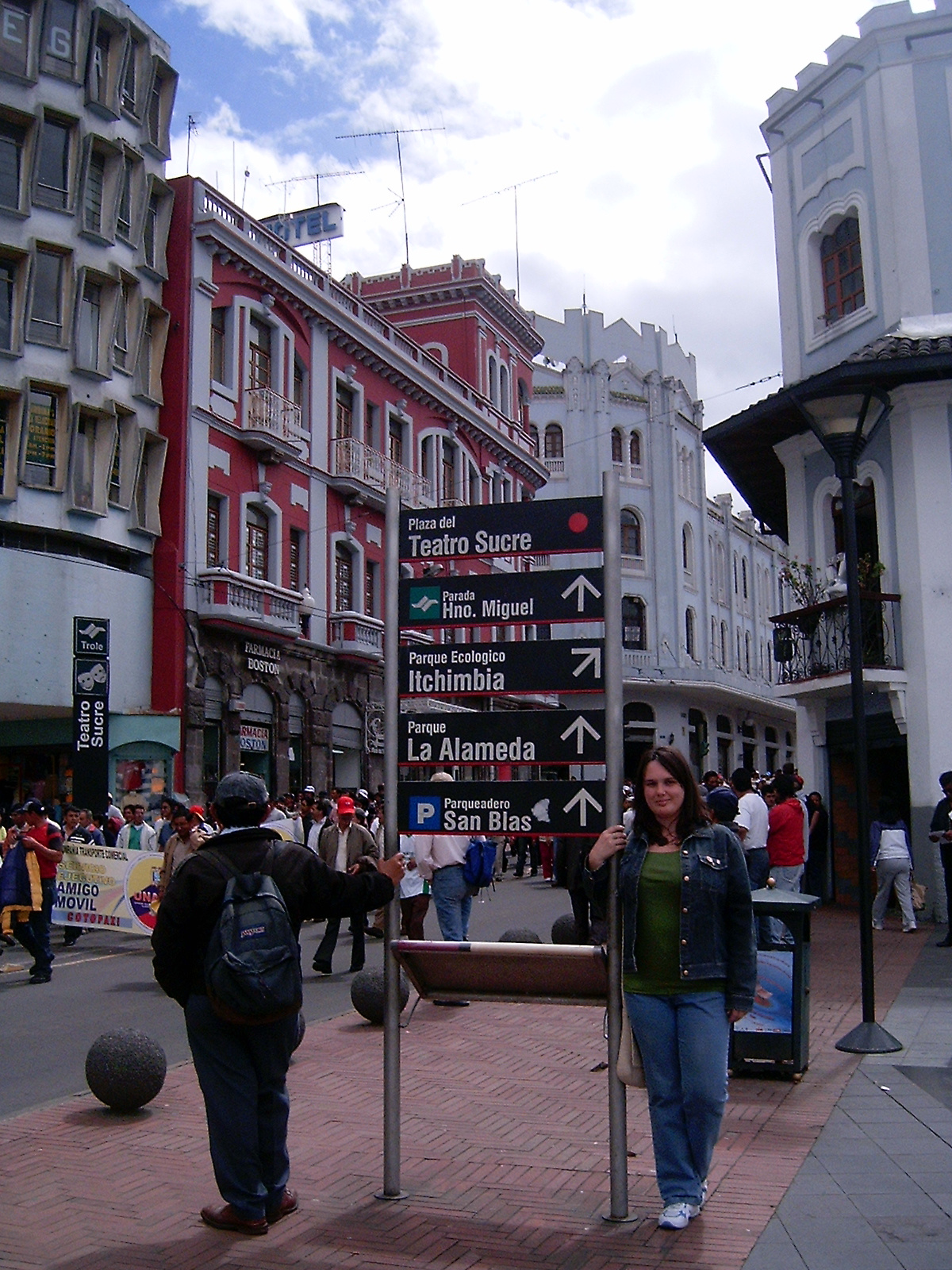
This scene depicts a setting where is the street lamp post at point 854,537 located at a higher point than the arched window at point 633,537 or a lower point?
lower

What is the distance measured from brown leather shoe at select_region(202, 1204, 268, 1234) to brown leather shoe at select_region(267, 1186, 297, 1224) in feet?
0.19

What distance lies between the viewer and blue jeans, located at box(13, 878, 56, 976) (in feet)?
41.7

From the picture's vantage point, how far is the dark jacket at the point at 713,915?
496 centimetres

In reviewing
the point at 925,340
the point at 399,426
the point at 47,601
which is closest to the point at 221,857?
the point at 925,340

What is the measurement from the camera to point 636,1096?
24.9 ft

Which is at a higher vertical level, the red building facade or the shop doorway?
the red building facade

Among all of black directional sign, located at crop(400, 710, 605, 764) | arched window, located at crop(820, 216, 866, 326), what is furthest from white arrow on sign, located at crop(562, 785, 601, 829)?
arched window, located at crop(820, 216, 866, 326)

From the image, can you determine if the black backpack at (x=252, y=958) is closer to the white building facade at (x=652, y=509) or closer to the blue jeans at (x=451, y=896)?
the blue jeans at (x=451, y=896)

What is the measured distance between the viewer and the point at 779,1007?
25.2 ft

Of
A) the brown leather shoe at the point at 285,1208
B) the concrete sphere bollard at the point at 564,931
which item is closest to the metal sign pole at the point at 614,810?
the brown leather shoe at the point at 285,1208

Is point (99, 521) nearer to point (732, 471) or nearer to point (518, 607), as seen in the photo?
point (732, 471)

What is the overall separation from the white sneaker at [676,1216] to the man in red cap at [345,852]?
7657mm

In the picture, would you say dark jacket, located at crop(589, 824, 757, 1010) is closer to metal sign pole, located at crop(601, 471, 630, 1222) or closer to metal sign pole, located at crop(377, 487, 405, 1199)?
metal sign pole, located at crop(601, 471, 630, 1222)

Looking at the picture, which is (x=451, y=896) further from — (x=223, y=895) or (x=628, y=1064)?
(x=223, y=895)
